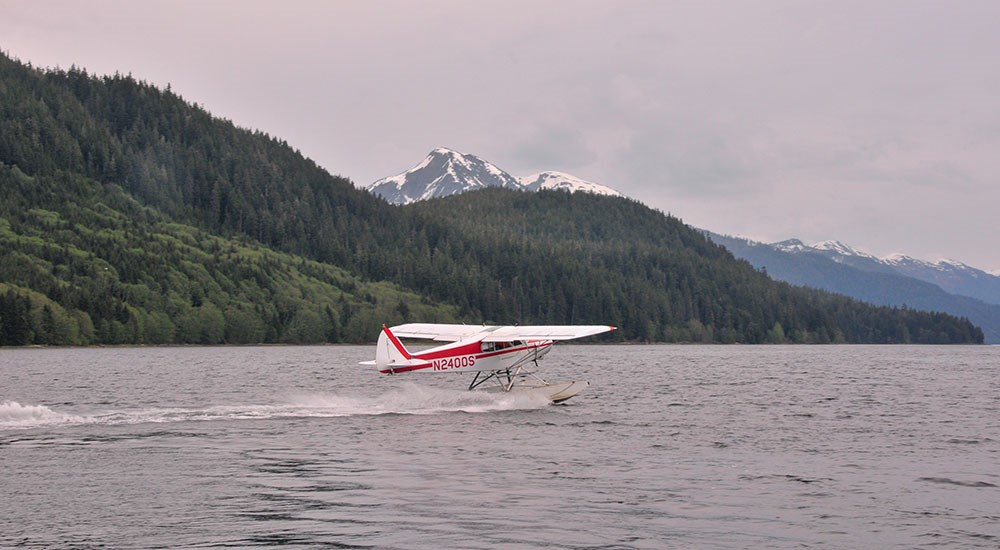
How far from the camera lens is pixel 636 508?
2352 centimetres

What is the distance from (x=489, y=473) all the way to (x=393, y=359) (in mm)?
19168

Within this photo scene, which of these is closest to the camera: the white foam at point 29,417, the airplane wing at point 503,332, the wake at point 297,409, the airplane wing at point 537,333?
the white foam at point 29,417

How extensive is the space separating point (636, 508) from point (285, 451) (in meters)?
13.5

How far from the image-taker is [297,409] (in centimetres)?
4462

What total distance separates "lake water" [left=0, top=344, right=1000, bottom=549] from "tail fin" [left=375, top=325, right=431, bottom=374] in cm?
173

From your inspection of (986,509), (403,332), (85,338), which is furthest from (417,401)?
(85,338)

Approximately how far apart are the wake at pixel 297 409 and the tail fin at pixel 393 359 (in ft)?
5.62

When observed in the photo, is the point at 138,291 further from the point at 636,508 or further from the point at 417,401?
the point at 636,508

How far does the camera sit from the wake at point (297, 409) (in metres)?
39.1

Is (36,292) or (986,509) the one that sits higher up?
(36,292)

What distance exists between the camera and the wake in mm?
39094

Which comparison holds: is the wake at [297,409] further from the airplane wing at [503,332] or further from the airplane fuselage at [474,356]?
the airplane wing at [503,332]

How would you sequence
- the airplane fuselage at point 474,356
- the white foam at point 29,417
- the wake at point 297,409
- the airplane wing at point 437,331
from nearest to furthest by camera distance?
the white foam at point 29,417
the wake at point 297,409
the airplane fuselage at point 474,356
the airplane wing at point 437,331

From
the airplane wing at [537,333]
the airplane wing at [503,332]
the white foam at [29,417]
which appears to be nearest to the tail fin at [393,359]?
the airplane wing at [503,332]
